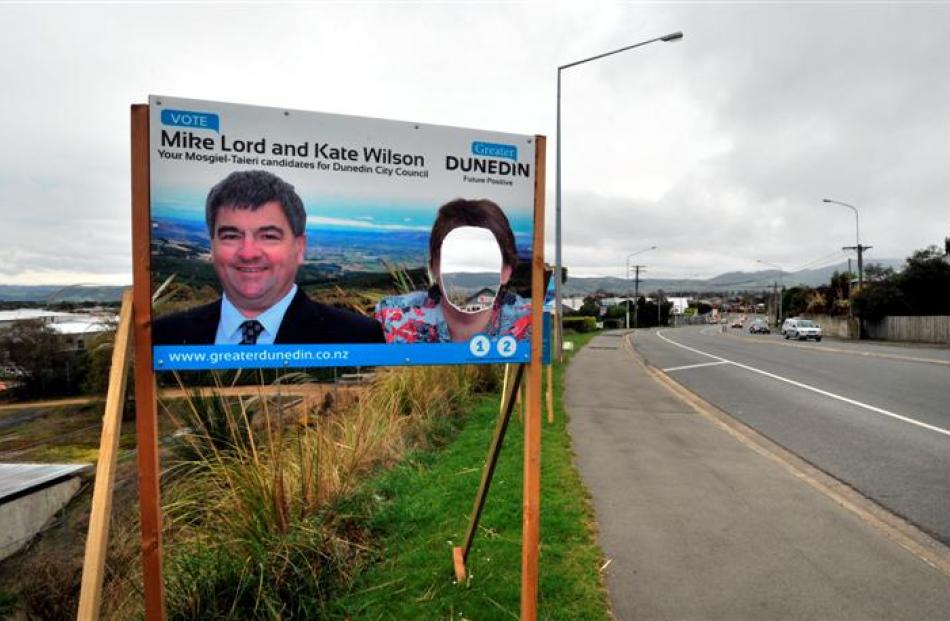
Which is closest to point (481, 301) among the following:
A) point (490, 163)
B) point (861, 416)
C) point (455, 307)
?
point (455, 307)

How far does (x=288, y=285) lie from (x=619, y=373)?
15136 mm

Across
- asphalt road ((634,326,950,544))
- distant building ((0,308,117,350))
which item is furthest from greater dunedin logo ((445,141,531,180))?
asphalt road ((634,326,950,544))

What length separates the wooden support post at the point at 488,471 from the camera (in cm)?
353

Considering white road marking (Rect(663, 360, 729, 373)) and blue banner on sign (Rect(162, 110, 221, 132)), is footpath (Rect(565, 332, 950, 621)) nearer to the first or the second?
blue banner on sign (Rect(162, 110, 221, 132))

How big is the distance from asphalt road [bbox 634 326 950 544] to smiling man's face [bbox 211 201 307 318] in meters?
5.04

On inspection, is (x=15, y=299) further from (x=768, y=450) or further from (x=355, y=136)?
(x=768, y=450)

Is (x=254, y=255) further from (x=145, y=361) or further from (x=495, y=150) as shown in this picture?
(x=495, y=150)

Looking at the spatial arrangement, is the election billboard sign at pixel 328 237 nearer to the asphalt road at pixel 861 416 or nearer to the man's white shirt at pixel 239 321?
the man's white shirt at pixel 239 321

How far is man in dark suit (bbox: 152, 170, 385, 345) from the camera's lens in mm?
2836

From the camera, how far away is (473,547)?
4.36 m

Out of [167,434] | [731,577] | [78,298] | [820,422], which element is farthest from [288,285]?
[820,422]

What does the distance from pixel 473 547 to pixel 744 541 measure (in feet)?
6.40

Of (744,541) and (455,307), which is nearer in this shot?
(455,307)

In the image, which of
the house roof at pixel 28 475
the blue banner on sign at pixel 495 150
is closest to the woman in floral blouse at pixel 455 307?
the blue banner on sign at pixel 495 150
